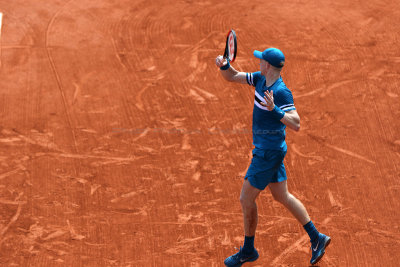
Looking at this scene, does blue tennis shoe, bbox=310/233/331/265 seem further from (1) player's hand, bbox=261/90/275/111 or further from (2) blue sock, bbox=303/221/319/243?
(1) player's hand, bbox=261/90/275/111

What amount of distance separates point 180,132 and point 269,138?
3.09m

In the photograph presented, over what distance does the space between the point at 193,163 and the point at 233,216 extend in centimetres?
126

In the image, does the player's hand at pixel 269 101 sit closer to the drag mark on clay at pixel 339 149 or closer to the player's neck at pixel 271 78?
the player's neck at pixel 271 78

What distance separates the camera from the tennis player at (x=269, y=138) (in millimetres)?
6594

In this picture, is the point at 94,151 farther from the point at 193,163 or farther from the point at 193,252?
the point at 193,252

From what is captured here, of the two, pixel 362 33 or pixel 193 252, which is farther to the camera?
pixel 362 33

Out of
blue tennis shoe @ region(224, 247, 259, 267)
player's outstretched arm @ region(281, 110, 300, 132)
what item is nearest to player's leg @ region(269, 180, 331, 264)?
blue tennis shoe @ region(224, 247, 259, 267)

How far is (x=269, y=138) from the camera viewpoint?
6758 millimetres

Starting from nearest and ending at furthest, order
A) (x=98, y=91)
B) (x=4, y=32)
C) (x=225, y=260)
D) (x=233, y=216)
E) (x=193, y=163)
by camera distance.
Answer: (x=225, y=260), (x=233, y=216), (x=193, y=163), (x=98, y=91), (x=4, y=32)

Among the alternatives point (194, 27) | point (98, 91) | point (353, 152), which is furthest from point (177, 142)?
point (194, 27)

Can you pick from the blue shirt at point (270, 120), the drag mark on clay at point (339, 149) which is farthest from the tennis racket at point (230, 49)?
the drag mark on clay at point (339, 149)

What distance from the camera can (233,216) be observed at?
26.7ft

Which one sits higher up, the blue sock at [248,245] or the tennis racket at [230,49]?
the tennis racket at [230,49]

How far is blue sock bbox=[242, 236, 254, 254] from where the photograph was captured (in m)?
7.16
